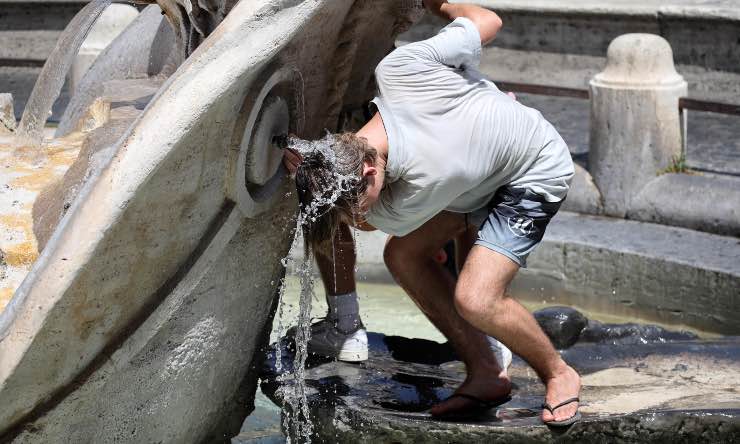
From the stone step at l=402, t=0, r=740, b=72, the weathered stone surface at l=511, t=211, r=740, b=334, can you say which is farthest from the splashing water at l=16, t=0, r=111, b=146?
the stone step at l=402, t=0, r=740, b=72

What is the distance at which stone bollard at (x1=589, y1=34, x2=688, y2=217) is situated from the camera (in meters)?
5.20

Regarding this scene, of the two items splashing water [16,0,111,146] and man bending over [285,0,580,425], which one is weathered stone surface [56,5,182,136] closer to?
splashing water [16,0,111,146]

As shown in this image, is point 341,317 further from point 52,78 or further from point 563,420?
point 52,78

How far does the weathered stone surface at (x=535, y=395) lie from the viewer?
3.13 metres

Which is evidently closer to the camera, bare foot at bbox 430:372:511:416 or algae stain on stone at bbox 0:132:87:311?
algae stain on stone at bbox 0:132:87:311

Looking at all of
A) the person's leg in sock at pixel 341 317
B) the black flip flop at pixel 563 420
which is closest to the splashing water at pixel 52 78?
the person's leg in sock at pixel 341 317

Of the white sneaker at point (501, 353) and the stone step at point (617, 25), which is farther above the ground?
the white sneaker at point (501, 353)

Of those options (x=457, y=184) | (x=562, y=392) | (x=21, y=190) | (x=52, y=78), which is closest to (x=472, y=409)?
(x=562, y=392)

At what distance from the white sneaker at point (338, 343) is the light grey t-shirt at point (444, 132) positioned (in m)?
0.67

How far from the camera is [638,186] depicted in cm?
527

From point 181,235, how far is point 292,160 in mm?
348

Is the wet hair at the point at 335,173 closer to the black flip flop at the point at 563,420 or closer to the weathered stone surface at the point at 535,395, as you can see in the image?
the weathered stone surface at the point at 535,395

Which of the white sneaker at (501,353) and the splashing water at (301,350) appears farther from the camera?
the white sneaker at (501,353)

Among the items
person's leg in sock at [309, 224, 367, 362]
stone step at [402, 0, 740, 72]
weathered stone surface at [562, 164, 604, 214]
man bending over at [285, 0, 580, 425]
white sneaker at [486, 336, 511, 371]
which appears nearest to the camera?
man bending over at [285, 0, 580, 425]
